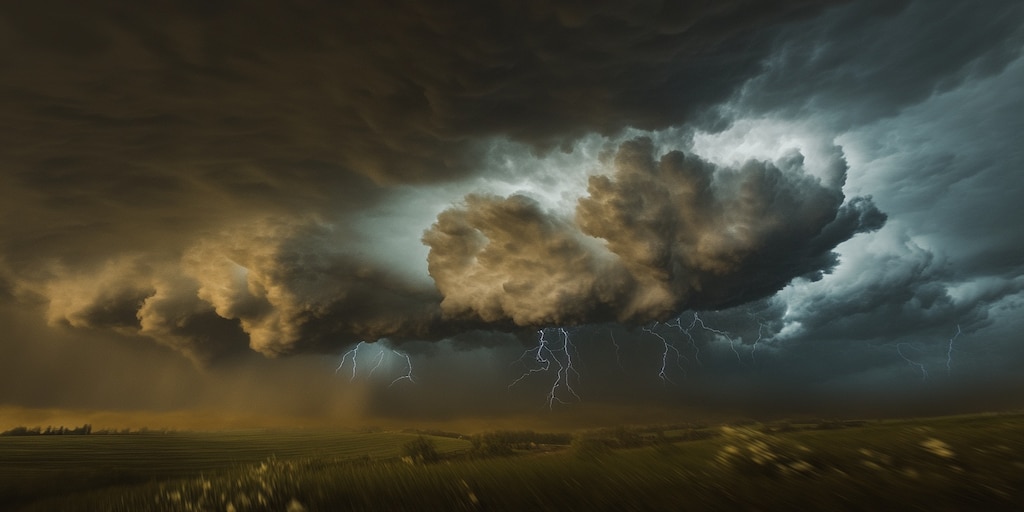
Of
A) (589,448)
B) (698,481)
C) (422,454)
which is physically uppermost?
(698,481)

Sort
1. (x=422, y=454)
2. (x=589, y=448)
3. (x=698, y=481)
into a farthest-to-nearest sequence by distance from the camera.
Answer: (x=422, y=454) → (x=589, y=448) → (x=698, y=481)

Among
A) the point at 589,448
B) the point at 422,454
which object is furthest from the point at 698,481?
the point at 422,454

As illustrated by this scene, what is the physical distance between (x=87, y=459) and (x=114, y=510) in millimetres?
28010

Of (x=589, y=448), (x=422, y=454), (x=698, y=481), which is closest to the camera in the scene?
(x=698, y=481)

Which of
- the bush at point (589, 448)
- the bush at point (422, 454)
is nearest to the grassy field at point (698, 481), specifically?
the bush at point (589, 448)

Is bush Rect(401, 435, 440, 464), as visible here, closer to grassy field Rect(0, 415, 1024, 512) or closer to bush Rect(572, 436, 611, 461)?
grassy field Rect(0, 415, 1024, 512)

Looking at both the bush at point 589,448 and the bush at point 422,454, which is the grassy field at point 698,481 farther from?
the bush at point 422,454

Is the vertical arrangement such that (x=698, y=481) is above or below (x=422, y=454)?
above

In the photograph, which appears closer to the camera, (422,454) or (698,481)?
(698,481)

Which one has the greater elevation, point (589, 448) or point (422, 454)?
point (589, 448)

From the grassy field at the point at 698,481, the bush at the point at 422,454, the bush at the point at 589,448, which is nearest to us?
the grassy field at the point at 698,481

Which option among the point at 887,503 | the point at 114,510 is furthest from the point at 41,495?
the point at 887,503

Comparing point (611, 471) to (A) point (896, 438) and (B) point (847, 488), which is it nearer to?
(B) point (847, 488)

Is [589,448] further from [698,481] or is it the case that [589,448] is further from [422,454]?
[422,454]
